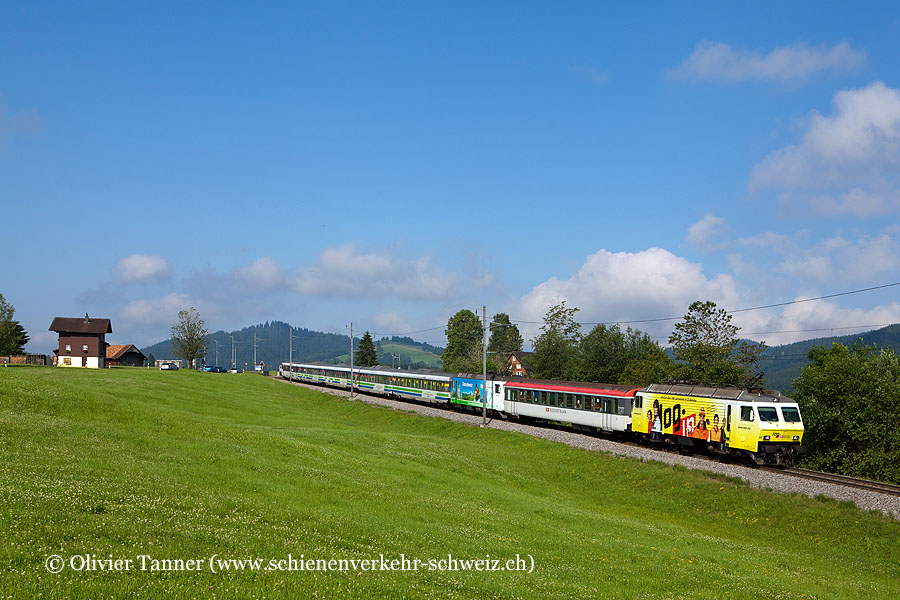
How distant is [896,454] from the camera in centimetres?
3469

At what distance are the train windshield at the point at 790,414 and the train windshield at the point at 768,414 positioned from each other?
1.48 feet

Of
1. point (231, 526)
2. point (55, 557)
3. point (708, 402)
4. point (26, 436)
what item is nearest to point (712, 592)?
point (231, 526)

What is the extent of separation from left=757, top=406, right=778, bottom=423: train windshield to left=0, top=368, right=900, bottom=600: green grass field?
15.0 feet

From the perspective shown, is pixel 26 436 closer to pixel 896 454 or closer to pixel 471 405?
pixel 896 454

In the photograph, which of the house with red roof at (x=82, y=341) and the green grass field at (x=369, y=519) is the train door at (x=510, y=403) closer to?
the green grass field at (x=369, y=519)

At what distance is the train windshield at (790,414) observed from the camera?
32.7 m

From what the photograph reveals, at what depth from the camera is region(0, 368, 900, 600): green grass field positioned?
10695 millimetres

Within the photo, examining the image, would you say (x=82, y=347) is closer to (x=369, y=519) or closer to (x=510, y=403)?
(x=510, y=403)

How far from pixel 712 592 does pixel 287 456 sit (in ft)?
51.3

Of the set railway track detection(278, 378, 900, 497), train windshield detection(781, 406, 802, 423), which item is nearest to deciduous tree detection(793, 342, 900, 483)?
railway track detection(278, 378, 900, 497)

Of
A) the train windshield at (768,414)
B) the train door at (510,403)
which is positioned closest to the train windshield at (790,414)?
the train windshield at (768,414)

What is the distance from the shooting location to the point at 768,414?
1283 inches

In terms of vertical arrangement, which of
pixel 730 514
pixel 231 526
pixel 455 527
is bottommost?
pixel 730 514

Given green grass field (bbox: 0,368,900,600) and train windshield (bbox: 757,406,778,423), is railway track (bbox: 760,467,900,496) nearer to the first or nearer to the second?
train windshield (bbox: 757,406,778,423)
